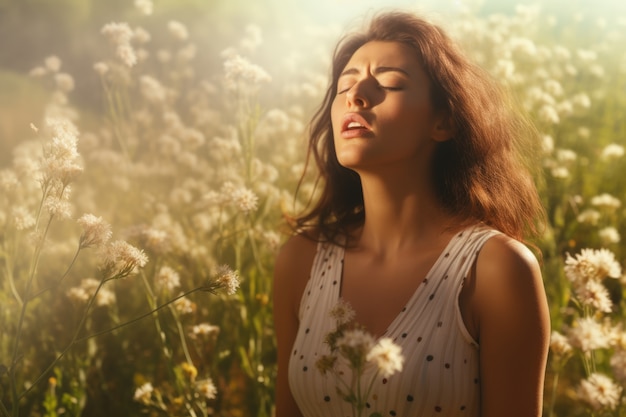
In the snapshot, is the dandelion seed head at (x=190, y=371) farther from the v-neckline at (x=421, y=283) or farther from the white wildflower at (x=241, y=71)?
the white wildflower at (x=241, y=71)

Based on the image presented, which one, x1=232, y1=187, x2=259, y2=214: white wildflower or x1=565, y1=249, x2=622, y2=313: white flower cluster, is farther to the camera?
x1=232, y1=187, x2=259, y2=214: white wildflower

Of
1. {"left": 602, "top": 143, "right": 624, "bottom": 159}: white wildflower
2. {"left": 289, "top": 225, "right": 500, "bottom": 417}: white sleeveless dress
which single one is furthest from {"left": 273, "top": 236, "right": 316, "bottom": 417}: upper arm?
{"left": 602, "top": 143, "right": 624, "bottom": 159}: white wildflower

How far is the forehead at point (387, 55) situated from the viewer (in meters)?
1.23

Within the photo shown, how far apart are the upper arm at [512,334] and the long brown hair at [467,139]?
19 centimetres

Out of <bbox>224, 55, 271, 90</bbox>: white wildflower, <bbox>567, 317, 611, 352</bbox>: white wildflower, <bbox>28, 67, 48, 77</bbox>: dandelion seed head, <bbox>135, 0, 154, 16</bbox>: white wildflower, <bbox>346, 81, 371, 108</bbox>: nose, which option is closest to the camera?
<bbox>567, 317, 611, 352</bbox>: white wildflower

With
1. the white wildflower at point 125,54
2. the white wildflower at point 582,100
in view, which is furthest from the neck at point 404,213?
the white wildflower at point 582,100

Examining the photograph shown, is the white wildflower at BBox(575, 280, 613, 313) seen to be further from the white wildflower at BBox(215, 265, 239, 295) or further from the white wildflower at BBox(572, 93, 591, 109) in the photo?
the white wildflower at BBox(572, 93, 591, 109)

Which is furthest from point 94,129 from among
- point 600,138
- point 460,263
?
point 600,138

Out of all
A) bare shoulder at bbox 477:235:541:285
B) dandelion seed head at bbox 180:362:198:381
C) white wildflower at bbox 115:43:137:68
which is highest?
white wildflower at bbox 115:43:137:68

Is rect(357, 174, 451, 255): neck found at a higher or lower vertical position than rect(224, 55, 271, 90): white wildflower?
lower

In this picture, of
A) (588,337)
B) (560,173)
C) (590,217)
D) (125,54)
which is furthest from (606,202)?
(125,54)

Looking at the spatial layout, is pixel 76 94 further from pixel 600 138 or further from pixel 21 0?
pixel 600 138

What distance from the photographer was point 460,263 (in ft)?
3.77

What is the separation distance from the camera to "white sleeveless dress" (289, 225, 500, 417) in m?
1.08
